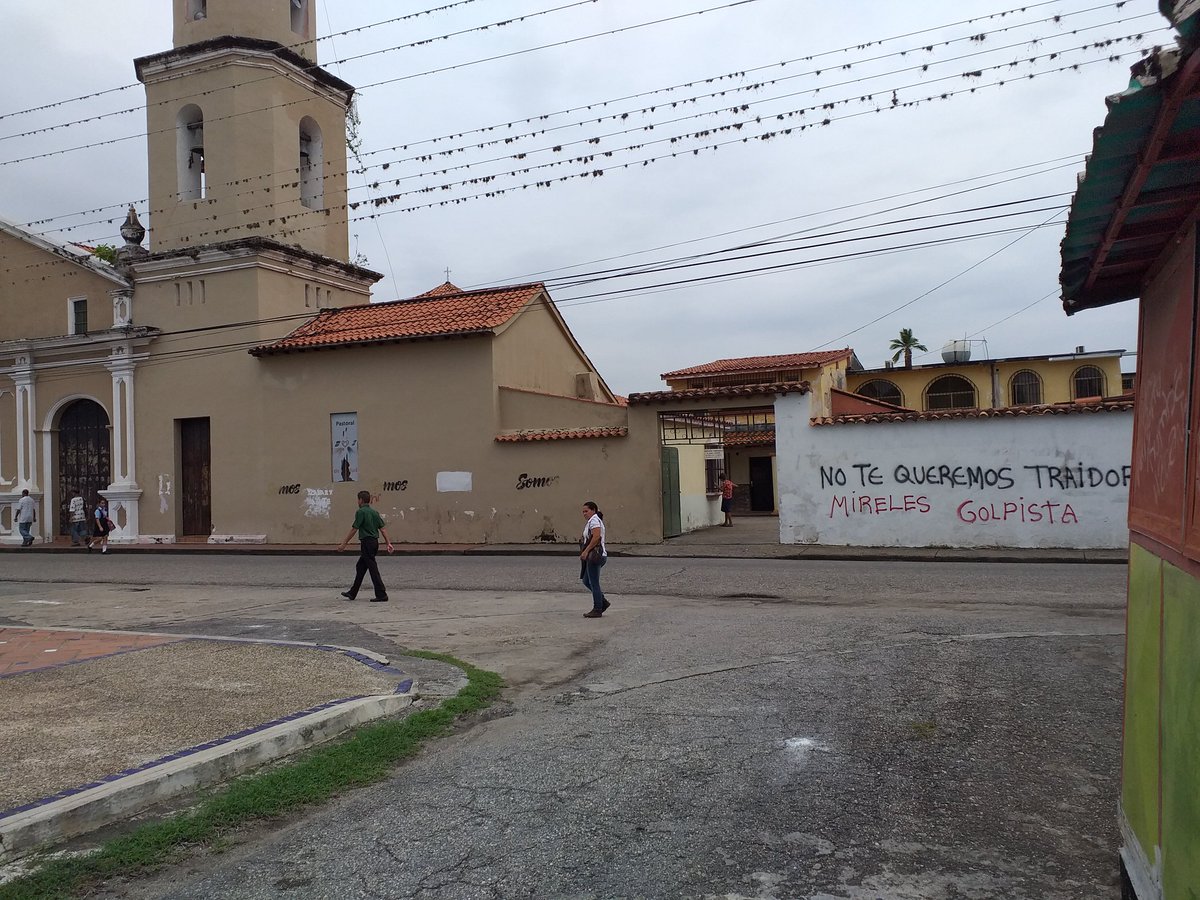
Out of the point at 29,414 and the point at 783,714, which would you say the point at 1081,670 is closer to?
the point at 783,714

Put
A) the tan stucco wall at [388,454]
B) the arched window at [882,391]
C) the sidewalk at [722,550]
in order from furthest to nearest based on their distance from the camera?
the arched window at [882,391]
the tan stucco wall at [388,454]
the sidewalk at [722,550]

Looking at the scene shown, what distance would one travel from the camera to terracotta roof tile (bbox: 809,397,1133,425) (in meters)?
18.5

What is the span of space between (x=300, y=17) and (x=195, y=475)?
47.6 feet

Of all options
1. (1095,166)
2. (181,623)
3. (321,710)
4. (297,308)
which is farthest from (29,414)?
(1095,166)

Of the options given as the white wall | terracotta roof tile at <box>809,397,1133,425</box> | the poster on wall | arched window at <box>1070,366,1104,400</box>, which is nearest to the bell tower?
the poster on wall

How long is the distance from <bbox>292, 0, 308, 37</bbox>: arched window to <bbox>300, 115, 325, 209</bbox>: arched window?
2.84 m

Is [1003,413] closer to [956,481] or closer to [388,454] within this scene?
[956,481]

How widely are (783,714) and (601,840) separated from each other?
7.90ft

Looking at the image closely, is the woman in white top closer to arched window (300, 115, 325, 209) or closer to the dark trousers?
the dark trousers

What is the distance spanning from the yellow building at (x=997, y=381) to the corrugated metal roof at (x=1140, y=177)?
38.4 m

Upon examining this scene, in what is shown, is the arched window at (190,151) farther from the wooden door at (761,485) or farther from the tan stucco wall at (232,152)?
the wooden door at (761,485)

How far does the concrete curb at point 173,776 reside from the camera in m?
4.25

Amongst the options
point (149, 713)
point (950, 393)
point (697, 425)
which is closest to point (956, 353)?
point (950, 393)

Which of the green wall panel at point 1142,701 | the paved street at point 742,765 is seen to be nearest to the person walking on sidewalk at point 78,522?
the paved street at point 742,765
